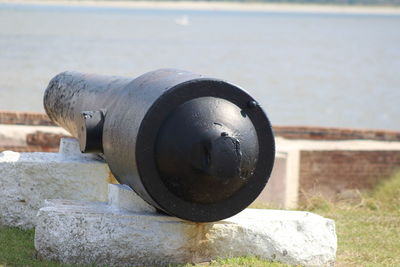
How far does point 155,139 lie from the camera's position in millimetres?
5031

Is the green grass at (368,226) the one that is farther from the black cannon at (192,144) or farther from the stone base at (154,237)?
the black cannon at (192,144)

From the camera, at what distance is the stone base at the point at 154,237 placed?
5.28 metres

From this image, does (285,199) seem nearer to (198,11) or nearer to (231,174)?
(231,174)

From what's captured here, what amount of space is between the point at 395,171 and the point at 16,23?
2087 inches

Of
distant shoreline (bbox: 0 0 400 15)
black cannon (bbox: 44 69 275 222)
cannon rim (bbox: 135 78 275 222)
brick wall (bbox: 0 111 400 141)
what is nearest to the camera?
black cannon (bbox: 44 69 275 222)

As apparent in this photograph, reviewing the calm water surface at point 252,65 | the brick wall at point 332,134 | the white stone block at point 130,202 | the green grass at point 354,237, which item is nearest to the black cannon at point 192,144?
the white stone block at point 130,202

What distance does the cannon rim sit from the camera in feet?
16.5

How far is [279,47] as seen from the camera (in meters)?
57.6

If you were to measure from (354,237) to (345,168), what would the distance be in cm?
451

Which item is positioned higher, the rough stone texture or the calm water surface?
the rough stone texture

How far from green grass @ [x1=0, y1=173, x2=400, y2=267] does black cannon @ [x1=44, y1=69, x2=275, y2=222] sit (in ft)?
1.49

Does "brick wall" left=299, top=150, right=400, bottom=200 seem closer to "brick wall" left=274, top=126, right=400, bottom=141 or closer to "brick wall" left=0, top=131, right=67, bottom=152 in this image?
"brick wall" left=274, top=126, right=400, bottom=141

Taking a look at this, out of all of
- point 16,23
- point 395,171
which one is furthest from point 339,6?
point 395,171

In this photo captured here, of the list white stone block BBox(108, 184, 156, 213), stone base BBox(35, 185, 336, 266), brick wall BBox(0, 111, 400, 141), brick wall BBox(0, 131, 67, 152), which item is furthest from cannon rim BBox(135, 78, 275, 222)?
brick wall BBox(0, 111, 400, 141)
